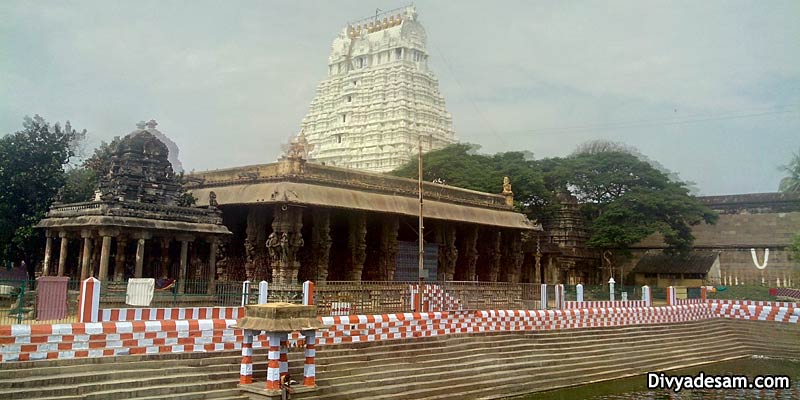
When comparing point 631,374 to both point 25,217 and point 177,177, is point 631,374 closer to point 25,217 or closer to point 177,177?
point 177,177

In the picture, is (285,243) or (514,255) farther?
(514,255)

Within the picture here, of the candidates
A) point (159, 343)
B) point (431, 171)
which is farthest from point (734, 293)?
point (159, 343)

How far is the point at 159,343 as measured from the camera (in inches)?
398

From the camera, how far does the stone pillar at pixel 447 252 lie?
25250mm

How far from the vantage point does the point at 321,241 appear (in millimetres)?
20500

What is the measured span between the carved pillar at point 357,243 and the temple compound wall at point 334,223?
0.11 ft

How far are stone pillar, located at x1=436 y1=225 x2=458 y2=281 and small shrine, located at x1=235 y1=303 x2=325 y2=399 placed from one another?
15.5 metres

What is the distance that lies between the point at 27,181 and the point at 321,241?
31.1 ft

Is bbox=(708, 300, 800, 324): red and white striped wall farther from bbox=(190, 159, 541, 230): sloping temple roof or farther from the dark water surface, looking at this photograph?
bbox=(190, 159, 541, 230): sloping temple roof

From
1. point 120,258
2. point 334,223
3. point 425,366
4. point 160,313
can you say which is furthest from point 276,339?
point 334,223

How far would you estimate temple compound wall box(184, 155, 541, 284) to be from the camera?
19.2m

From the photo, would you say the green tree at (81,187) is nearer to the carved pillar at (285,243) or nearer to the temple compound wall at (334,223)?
the temple compound wall at (334,223)

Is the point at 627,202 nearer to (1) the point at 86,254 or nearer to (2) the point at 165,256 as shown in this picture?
(2) the point at 165,256

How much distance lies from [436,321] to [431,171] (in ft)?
86.5
